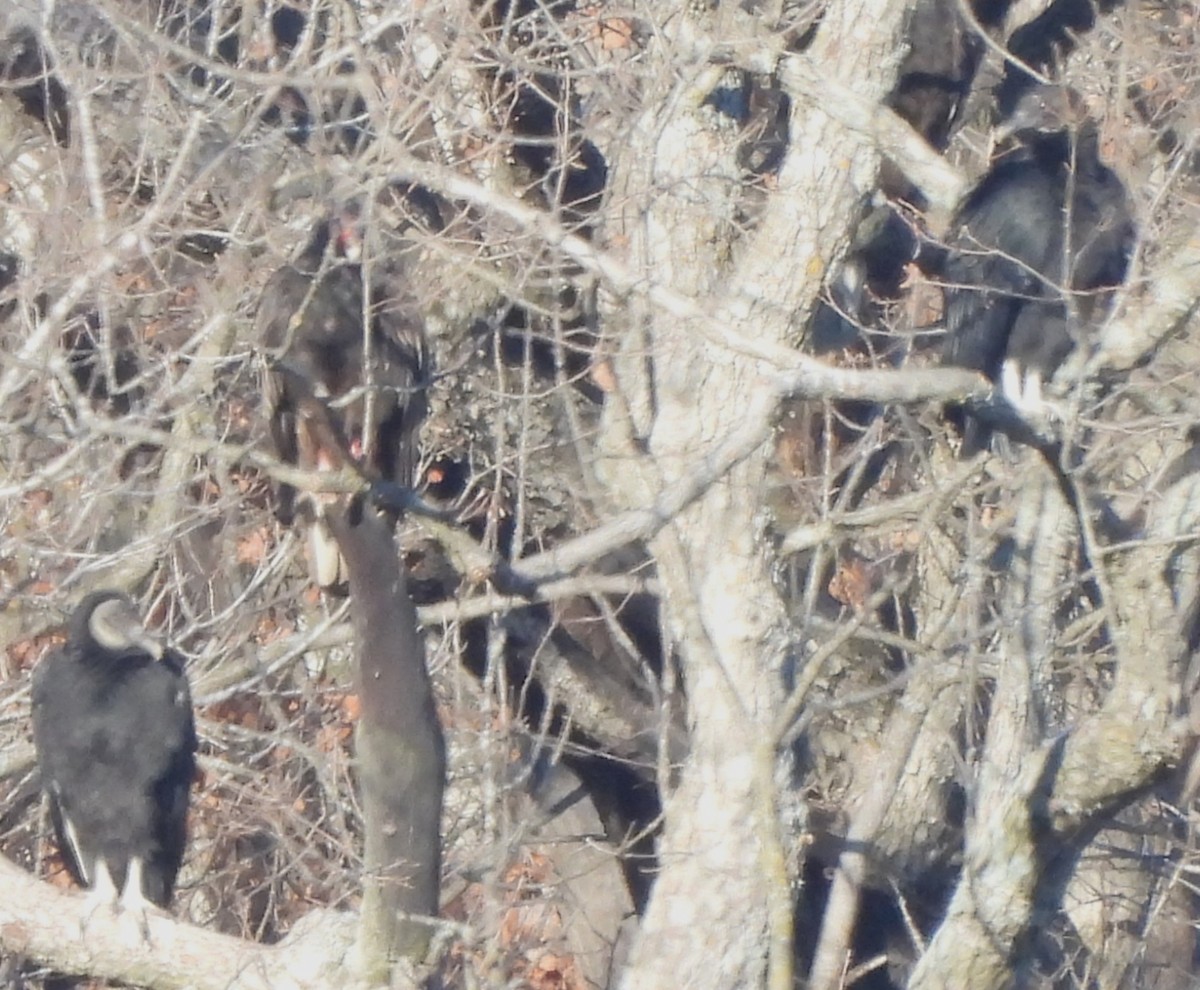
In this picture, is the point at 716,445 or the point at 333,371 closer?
the point at 716,445

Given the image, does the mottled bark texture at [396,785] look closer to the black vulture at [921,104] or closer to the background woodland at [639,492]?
the background woodland at [639,492]

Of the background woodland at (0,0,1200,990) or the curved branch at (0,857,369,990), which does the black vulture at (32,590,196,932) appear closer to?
the background woodland at (0,0,1200,990)

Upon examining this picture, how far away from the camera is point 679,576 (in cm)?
379

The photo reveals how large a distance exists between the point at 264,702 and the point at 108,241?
2.29 meters

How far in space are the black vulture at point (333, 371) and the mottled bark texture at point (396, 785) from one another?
2.83 ft

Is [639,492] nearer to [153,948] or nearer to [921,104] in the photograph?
[153,948]

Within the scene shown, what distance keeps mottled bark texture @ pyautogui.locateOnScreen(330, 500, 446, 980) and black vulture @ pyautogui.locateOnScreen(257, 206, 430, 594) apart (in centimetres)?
86

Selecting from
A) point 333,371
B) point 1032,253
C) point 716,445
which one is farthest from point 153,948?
point 1032,253

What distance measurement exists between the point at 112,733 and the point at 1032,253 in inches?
104

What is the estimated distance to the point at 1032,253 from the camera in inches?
215

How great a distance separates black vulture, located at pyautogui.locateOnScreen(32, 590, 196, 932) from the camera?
503 cm

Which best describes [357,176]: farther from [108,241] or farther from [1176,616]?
[1176,616]

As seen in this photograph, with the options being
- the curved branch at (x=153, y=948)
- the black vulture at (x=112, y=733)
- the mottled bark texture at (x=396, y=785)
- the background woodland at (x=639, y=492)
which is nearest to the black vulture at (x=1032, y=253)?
the background woodland at (x=639, y=492)

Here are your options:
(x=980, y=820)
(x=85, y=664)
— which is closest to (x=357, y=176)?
(x=85, y=664)
